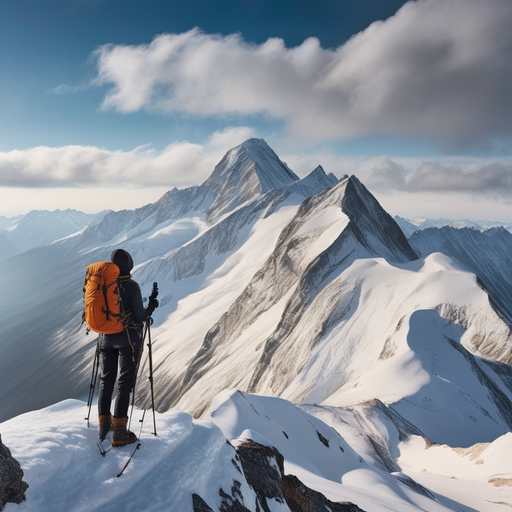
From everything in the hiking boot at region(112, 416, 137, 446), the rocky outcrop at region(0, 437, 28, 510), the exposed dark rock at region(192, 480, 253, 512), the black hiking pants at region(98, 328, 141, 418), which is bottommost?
the exposed dark rock at region(192, 480, 253, 512)

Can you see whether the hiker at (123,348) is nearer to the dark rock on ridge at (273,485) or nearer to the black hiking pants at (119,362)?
the black hiking pants at (119,362)

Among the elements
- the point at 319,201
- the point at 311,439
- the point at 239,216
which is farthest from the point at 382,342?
the point at 239,216

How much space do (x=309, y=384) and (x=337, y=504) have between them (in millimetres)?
36685

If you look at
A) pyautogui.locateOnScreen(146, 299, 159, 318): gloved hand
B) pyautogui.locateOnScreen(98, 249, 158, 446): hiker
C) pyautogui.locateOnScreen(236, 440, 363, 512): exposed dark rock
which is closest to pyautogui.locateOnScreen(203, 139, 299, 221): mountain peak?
pyautogui.locateOnScreen(236, 440, 363, 512): exposed dark rock

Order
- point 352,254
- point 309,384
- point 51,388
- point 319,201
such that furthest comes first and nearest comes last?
point 51,388 → point 319,201 → point 352,254 → point 309,384

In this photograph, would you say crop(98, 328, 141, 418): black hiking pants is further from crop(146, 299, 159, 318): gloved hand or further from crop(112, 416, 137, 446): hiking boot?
crop(146, 299, 159, 318): gloved hand

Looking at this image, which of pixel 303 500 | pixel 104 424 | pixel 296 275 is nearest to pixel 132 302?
pixel 104 424

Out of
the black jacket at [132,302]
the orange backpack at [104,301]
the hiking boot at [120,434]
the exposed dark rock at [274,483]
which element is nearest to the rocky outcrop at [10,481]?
the hiking boot at [120,434]

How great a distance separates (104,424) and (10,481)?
7.01 ft

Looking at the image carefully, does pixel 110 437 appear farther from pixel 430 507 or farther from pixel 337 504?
pixel 430 507

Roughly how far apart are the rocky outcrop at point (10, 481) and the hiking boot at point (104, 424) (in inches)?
70.1

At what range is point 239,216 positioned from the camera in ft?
478

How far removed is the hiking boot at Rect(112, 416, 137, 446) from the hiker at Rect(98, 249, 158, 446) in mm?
59

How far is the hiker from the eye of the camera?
21.5 ft
